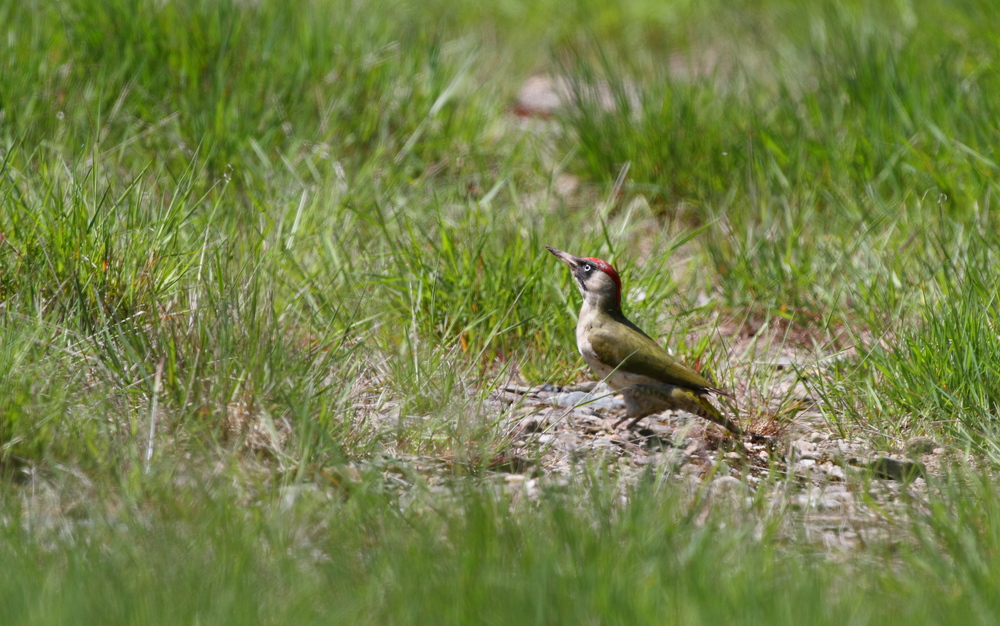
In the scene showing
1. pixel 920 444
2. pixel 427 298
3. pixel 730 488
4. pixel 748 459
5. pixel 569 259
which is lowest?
pixel 730 488

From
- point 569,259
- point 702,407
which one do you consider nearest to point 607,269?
point 569,259

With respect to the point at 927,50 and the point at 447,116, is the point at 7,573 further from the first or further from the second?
the point at 927,50

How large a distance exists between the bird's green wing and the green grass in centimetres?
36

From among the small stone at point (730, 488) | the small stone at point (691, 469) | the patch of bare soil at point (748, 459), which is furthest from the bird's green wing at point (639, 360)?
the small stone at point (730, 488)

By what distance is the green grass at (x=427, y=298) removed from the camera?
2748 millimetres

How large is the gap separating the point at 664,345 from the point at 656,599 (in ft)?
7.58

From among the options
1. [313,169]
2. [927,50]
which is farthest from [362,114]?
[927,50]

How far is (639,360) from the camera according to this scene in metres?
4.24

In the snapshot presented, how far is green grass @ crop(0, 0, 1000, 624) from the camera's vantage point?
108 inches

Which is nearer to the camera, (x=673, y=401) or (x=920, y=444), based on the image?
(x=920, y=444)

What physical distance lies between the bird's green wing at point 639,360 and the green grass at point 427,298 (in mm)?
355

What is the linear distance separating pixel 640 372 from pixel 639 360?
5 cm

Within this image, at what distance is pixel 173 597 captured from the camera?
255 cm

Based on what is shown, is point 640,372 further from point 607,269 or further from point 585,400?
point 607,269
